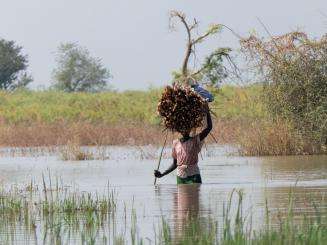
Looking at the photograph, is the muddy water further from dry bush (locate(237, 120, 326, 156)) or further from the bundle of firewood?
the bundle of firewood

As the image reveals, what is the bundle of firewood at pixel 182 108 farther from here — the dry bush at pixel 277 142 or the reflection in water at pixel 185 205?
the dry bush at pixel 277 142

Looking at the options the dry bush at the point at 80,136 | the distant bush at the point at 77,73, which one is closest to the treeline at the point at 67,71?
the distant bush at the point at 77,73

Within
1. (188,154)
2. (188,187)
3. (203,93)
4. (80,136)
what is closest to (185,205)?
(188,154)

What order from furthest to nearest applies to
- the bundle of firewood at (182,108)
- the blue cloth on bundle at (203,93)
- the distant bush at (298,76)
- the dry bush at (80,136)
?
1. the dry bush at (80,136)
2. the distant bush at (298,76)
3. the blue cloth on bundle at (203,93)
4. the bundle of firewood at (182,108)

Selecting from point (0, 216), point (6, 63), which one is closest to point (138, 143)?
point (0, 216)

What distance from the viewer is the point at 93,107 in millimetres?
60312

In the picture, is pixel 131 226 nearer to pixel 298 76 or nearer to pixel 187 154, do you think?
pixel 187 154

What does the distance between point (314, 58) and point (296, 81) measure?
0.76m

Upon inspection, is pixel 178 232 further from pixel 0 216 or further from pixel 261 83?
pixel 261 83

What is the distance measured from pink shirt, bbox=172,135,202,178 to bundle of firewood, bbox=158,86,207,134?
0.21 metres

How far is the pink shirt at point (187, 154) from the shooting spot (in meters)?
16.9

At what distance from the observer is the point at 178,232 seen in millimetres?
11312

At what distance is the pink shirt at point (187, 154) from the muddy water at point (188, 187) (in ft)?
0.89

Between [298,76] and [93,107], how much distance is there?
3271 centimetres
